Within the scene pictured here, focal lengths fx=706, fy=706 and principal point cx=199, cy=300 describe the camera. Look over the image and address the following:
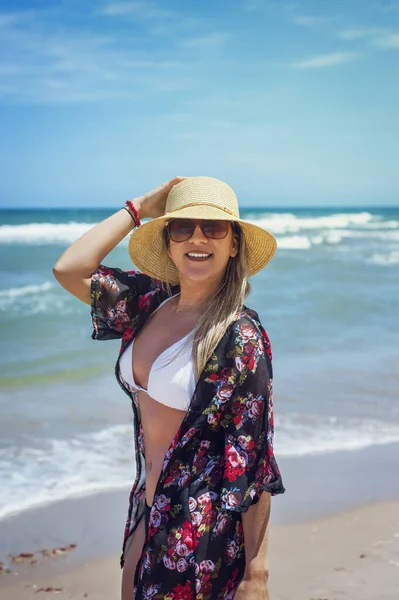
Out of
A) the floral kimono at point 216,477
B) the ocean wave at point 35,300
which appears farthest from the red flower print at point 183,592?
the ocean wave at point 35,300

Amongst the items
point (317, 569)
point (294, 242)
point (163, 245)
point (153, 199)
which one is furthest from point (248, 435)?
point (294, 242)

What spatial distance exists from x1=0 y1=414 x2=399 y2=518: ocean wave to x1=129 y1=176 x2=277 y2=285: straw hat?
113 inches

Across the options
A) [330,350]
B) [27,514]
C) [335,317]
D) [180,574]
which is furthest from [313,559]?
[335,317]

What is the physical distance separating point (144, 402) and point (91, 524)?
2636mm

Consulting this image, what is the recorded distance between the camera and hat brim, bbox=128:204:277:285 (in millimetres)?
2396

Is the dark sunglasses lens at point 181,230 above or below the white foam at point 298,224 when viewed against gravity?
above

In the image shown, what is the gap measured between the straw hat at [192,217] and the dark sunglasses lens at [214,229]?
0.04 m

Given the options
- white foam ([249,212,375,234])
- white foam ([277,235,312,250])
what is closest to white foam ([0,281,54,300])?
white foam ([277,235,312,250])

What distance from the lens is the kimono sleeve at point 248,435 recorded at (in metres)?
2.13

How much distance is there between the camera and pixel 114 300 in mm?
2609

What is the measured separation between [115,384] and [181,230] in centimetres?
575

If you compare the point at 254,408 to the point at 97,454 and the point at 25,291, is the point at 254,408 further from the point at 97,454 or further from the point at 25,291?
the point at 25,291

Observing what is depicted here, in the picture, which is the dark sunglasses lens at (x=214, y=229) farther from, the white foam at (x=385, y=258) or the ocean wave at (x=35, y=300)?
the white foam at (x=385, y=258)

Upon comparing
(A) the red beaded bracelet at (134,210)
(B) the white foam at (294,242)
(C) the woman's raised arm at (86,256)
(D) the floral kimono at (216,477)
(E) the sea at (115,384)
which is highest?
(A) the red beaded bracelet at (134,210)
